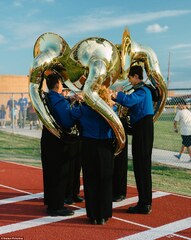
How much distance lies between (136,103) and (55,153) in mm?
1280

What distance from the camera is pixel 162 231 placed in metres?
4.96

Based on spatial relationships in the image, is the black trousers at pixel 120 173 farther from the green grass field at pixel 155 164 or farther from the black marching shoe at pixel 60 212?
the green grass field at pixel 155 164

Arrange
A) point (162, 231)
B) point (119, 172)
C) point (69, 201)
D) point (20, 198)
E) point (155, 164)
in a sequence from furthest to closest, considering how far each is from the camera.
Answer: point (155, 164) → point (20, 198) → point (119, 172) → point (69, 201) → point (162, 231)

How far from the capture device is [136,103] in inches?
212

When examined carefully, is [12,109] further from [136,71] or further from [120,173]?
[136,71]

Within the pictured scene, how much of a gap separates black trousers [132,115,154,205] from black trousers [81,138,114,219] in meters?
0.55

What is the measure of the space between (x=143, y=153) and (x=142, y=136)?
0.77 feet

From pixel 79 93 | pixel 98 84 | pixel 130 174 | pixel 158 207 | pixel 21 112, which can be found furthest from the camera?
pixel 21 112

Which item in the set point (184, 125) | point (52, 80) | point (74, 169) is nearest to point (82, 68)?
point (52, 80)

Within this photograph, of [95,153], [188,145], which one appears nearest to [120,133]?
[95,153]

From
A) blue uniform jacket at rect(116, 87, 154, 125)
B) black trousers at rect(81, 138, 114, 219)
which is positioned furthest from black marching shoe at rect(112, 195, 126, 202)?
blue uniform jacket at rect(116, 87, 154, 125)

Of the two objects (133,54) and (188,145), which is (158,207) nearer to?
(133,54)

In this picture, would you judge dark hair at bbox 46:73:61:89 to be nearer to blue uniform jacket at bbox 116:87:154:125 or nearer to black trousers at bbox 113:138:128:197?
blue uniform jacket at bbox 116:87:154:125

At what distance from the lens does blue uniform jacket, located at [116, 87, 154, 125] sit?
5293 millimetres
